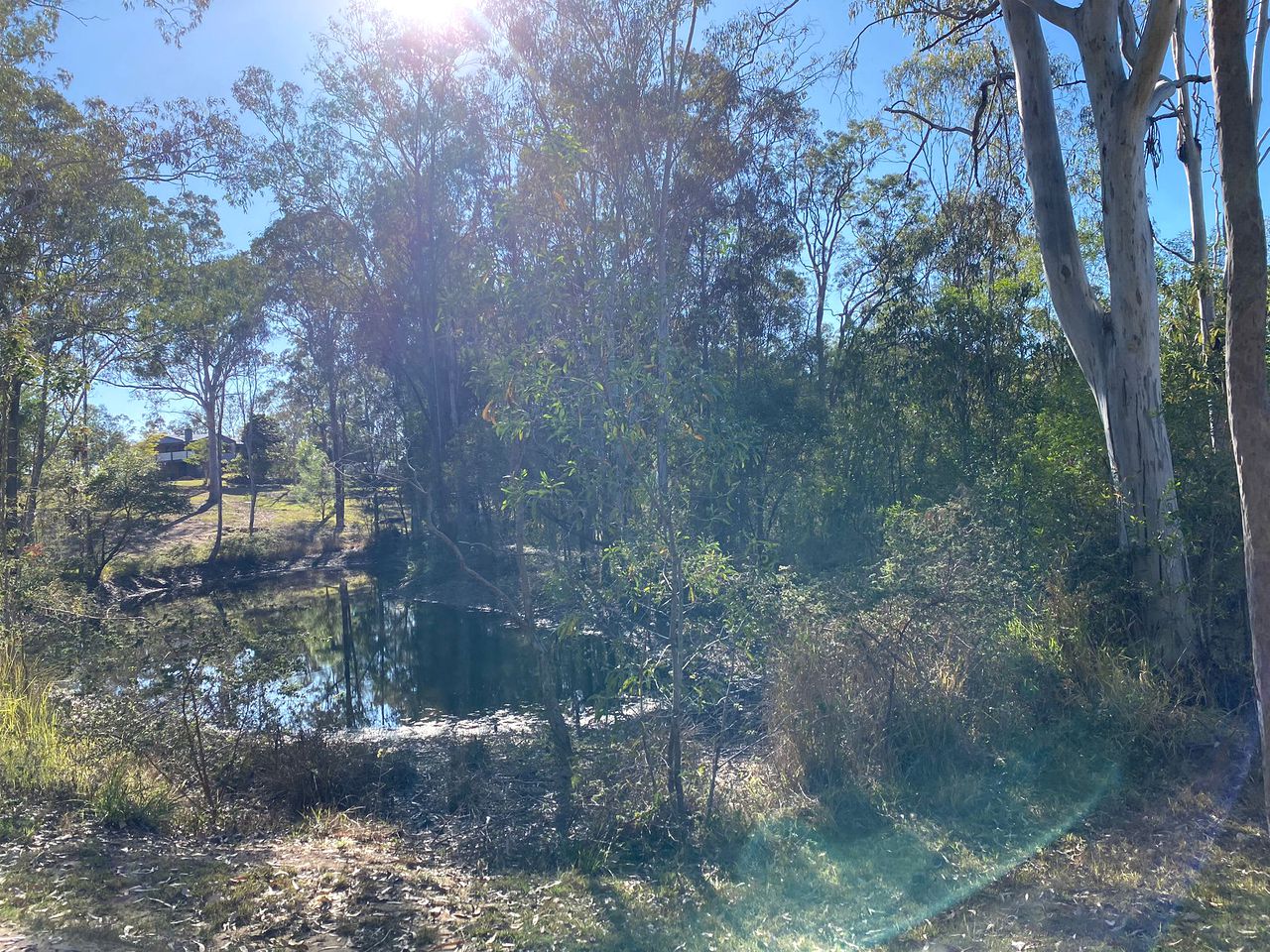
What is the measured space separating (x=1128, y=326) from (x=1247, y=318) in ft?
11.7

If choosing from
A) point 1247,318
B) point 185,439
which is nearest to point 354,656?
point 1247,318

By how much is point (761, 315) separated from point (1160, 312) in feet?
40.2

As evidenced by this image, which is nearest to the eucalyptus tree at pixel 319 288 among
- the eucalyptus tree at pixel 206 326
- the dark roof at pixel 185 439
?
the eucalyptus tree at pixel 206 326

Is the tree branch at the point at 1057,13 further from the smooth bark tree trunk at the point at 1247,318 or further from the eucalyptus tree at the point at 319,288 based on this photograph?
the eucalyptus tree at the point at 319,288

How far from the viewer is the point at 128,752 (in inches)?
297

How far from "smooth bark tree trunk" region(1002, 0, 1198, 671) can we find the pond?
646 cm

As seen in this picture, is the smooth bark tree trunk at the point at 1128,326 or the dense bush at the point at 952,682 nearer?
the dense bush at the point at 952,682

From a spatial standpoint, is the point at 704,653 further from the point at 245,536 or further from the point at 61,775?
the point at 245,536

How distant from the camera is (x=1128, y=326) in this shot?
A: 23.5 feet

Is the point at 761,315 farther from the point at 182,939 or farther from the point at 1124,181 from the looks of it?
the point at 182,939

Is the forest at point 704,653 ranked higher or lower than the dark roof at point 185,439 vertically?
lower

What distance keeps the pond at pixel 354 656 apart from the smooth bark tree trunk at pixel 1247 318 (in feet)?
25.0

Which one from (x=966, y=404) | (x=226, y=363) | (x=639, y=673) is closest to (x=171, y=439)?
(x=226, y=363)

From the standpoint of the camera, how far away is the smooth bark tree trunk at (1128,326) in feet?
22.1
